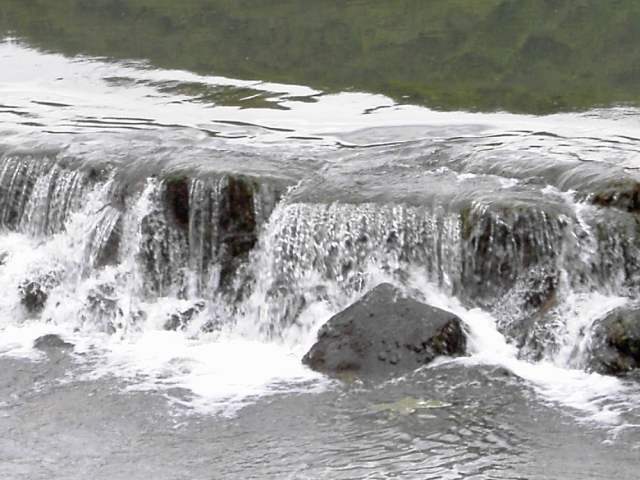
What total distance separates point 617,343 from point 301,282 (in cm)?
330

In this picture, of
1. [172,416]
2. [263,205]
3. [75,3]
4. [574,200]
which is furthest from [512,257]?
[75,3]

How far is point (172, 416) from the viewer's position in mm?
11430

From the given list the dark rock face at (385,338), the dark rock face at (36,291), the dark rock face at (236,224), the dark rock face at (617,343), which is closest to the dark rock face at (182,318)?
the dark rock face at (236,224)

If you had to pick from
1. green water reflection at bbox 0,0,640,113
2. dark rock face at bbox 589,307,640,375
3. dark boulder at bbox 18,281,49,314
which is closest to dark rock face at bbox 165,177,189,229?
dark boulder at bbox 18,281,49,314

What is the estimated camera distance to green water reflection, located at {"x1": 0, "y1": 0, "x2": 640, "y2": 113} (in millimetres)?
18484

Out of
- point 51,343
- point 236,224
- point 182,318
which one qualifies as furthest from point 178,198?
point 51,343

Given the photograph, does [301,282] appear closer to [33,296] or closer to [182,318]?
[182,318]

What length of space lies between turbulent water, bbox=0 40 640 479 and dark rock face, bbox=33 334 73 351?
0.14 meters

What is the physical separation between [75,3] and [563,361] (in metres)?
18.0

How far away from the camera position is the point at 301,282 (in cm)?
1360

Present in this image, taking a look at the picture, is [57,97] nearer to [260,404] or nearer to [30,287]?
[30,287]

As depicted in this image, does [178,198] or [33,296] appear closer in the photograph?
[178,198]

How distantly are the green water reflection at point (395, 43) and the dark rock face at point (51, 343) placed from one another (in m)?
6.06

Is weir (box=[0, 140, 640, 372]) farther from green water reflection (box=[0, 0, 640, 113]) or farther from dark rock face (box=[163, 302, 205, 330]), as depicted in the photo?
green water reflection (box=[0, 0, 640, 113])
